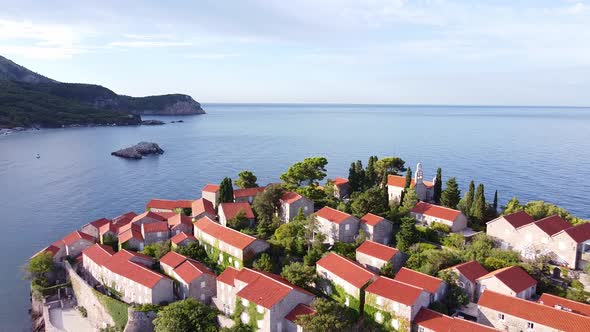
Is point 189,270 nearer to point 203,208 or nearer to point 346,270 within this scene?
point 346,270

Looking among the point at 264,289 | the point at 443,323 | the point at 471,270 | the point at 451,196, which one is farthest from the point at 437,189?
the point at 264,289

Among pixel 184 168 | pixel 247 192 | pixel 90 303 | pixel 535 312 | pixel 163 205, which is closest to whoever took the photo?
pixel 535 312

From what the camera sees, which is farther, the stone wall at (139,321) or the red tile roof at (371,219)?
the red tile roof at (371,219)

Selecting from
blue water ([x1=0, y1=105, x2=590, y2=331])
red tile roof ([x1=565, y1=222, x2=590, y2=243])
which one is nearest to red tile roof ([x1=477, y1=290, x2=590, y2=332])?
red tile roof ([x1=565, y1=222, x2=590, y2=243])

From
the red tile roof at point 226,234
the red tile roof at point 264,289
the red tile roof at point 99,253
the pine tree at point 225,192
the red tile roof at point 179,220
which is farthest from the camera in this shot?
the pine tree at point 225,192

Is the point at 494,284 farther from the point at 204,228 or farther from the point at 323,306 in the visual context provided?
the point at 204,228

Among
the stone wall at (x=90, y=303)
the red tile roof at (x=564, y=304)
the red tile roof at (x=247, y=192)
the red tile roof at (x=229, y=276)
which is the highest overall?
the red tile roof at (x=247, y=192)

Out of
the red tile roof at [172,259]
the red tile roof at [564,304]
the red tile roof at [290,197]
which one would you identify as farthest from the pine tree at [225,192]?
the red tile roof at [564,304]

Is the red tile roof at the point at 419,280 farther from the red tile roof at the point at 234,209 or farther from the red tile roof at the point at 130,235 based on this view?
Result: the red tile roof at the point at 130,235
